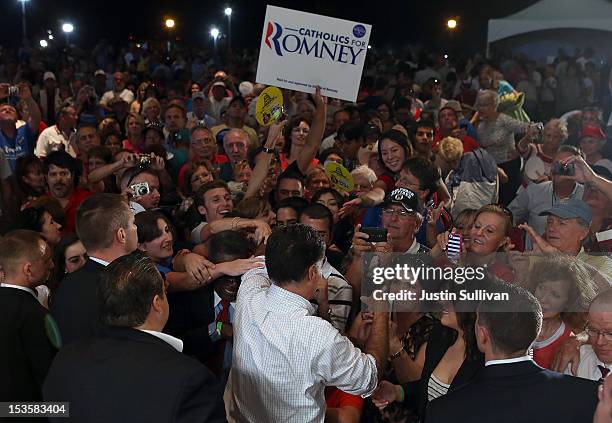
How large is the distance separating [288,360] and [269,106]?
10.0 feet

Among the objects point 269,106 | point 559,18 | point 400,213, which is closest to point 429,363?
point 400,213

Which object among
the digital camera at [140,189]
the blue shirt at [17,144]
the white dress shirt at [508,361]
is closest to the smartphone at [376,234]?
the white dress shirt at [508,361]

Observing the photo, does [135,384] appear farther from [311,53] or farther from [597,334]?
[311,53]

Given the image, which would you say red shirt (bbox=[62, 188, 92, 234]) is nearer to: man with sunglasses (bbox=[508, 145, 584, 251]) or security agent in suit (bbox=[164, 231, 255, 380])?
security agent in suit (bbox=[164, 231, 255, 380])

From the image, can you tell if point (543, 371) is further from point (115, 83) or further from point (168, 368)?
point (115, 83)

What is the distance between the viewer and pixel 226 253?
10.4 ft

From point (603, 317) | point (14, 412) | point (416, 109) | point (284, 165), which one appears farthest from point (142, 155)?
point (416, 109)

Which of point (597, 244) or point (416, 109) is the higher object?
point (416, 109)

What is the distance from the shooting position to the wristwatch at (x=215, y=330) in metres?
3.12

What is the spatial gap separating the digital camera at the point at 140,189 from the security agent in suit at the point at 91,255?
4.23ft

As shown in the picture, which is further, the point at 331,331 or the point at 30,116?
the point at 30,116

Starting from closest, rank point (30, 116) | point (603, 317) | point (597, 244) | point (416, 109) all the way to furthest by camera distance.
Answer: point (603, 317) < point (597, 244) < point (30, 116) < point (416, 109)

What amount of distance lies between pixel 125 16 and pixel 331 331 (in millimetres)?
23998

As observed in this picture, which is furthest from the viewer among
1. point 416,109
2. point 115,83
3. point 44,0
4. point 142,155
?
point 44,0
